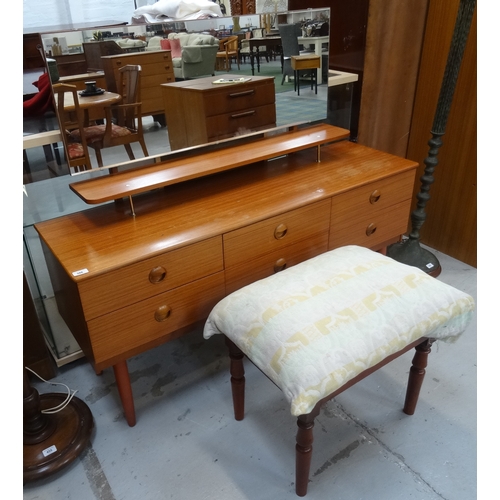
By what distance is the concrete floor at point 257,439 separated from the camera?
121 cm

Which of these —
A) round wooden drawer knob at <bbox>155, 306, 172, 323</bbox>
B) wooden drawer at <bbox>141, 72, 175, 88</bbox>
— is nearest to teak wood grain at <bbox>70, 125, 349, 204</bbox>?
wooden drawer at <bbox>141, 72, 175, 88</bbox>

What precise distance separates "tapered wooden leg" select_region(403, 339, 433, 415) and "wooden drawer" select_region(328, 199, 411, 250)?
472 mm

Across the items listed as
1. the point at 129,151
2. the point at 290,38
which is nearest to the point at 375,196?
the point at 290,38

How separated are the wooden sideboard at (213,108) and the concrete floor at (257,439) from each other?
804 millimetres

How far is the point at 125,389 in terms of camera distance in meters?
1.33

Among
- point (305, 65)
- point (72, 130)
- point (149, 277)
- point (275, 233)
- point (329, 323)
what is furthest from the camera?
point (305, 65)

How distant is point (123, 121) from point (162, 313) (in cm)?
59

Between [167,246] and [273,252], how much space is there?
1.22 ft

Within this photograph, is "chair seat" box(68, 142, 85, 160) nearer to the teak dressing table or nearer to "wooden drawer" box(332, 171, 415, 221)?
the teak dressing table

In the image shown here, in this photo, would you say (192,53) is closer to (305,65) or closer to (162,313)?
(305,65)

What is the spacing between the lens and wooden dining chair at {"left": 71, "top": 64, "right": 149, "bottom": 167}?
1.32m

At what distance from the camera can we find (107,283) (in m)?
1.12

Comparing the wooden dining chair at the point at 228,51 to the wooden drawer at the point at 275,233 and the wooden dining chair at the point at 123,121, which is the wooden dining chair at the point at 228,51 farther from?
the wooden drawer at the point at 275,233

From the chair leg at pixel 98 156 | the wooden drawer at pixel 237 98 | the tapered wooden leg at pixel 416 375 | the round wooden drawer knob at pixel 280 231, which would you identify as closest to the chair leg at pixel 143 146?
the chair leg at pixel 98 156
